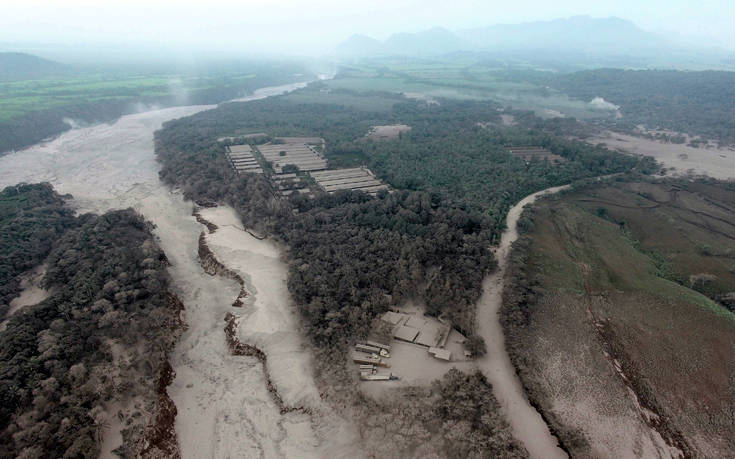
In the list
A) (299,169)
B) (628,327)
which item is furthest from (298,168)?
(628,327)

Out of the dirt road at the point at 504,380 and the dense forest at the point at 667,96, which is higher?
the dense forest at the point at 667,96

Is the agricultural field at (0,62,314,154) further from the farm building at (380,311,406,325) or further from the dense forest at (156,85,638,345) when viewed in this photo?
the farm building at (380,311,406,325)

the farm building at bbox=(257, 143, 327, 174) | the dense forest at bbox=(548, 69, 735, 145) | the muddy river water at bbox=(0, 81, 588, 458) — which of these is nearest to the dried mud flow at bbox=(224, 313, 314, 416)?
the muddy river water at bbox=(0, 81, 588, 458)

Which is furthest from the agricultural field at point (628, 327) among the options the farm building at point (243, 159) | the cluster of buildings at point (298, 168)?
the farm building at point (243, 159)

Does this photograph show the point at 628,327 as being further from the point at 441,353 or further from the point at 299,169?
the point at 299,169

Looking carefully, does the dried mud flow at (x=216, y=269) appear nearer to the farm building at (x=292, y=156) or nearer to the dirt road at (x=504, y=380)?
the dirt road at (x=504, y=380)

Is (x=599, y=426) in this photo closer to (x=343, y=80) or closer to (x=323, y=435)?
(x=323, y=435)
